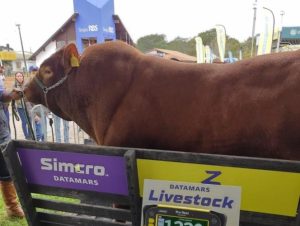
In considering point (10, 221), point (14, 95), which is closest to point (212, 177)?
point (14, 95)

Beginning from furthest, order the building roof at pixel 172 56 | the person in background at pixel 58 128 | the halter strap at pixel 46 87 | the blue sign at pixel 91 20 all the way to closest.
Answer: the blue sign at pixel 91 20, the person in background at pixel 58 128, the building roof at pixel 172 56, the halter strap at pixel 46 87

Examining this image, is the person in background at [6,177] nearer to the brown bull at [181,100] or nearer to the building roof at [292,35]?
the brown bull at [181,100]

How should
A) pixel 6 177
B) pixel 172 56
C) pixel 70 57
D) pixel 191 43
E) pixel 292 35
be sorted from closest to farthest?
pixel 70 57 < pixel 6 177 < pixel 172 56 < pixel 292 35 < pixel 191 43

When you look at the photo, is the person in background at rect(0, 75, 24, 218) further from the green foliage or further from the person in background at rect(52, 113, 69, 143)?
the green foliage

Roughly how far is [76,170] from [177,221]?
61 cm

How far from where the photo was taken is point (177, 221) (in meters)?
1.53

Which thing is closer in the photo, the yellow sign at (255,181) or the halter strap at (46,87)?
the yellow sign at (255,181)

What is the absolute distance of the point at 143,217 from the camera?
1.61 metres

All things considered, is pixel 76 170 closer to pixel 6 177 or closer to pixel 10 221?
pixel 6 177

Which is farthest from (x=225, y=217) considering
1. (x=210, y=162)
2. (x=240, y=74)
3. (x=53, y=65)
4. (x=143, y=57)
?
(x=53, y=65)

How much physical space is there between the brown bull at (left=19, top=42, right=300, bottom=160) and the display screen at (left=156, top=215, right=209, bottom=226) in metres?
0.71

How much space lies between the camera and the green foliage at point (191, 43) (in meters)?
34.5

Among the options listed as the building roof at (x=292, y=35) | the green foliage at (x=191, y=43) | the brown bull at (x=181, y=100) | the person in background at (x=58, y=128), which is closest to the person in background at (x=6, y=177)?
the brown bull at (x=181, y=100)

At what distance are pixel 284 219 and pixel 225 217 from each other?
0.28m
